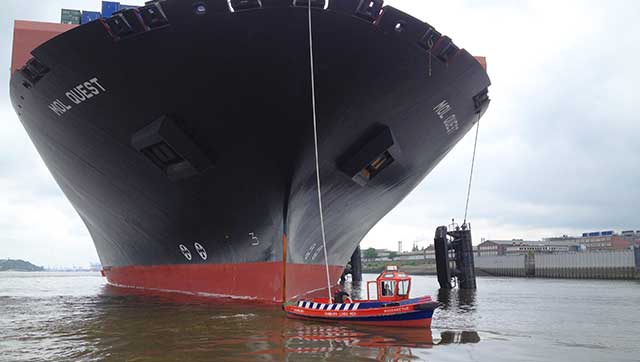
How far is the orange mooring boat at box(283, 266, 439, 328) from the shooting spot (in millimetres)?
9242

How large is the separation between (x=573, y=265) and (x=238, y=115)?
4337 centimetres

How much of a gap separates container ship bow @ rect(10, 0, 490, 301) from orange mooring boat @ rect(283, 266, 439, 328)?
2.16m

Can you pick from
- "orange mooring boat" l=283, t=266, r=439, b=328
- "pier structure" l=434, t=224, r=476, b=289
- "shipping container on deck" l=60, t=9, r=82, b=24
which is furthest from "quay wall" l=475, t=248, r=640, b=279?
"shipping container on deck" l=60, t=9, r=82, b=24

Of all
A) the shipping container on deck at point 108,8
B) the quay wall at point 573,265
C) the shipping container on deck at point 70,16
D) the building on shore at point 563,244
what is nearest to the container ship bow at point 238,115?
the shipping container on deck at point 70,16

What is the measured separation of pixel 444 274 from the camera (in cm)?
2558

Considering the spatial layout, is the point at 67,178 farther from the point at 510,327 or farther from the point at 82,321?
the point at 510,327

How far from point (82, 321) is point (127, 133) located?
4.23 metres

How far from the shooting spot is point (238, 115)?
1041 centimetres

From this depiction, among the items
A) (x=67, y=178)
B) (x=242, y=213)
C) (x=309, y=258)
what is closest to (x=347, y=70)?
(x=242, y=213)

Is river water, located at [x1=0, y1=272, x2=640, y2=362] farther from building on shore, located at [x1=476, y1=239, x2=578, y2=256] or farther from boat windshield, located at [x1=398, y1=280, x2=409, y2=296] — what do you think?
building on shore, located at [x1=476, y1=239, x2=578, y2=256]

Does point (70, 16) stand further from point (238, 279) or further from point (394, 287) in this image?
point (394, 287)

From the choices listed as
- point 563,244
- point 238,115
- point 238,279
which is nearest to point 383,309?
point 238,279

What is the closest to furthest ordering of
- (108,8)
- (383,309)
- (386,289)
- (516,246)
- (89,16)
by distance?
1. (383,309)
2. (386,289)
3. (108,8)
4. (89,16)
5. (516,246)

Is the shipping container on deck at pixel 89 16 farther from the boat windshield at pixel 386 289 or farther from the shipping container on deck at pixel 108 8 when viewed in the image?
the boat windshield at pixel 386 289
